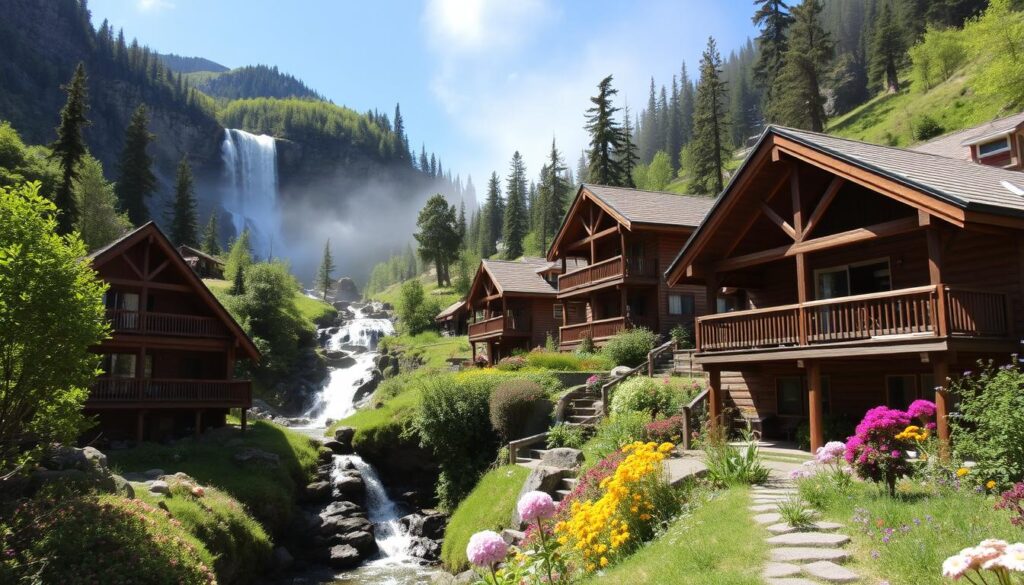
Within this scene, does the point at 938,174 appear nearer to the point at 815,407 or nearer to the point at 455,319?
the point at 815,407

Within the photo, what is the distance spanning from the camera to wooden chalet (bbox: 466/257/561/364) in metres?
43.2

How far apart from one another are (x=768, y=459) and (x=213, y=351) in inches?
988

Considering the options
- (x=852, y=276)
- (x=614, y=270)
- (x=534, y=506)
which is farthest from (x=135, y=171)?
(x=534, y=506)

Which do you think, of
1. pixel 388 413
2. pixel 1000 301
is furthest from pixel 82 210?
pixel 1000 301

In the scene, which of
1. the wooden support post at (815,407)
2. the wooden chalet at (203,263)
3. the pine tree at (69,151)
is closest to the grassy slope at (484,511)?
the wooden support post at (815,407)

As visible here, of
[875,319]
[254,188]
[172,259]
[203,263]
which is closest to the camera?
[875,319]

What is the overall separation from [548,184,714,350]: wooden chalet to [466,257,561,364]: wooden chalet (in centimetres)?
522

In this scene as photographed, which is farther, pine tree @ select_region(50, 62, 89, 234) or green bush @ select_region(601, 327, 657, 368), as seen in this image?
pine tree @ select_region(50, 62, 89, 234)

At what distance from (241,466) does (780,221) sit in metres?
19.3

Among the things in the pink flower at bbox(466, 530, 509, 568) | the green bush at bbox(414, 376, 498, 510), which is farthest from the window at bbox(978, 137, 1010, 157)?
the pink flower at bbox(466, 530, 509, 568)

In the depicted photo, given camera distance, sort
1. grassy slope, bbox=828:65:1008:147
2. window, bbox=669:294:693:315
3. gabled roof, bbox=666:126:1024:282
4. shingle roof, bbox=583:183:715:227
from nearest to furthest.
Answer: gabled roof, bbox=666:126:1024:282, shingle roof, bbox=583:183:715:227, window, bbox=669:294:693:315, grassy slope, bbox=828:65:1008:147

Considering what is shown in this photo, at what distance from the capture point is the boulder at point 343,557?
2073cm

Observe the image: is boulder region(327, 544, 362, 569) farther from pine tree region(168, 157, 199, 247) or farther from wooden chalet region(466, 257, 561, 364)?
pine tree region(168, 157, 199, 247)

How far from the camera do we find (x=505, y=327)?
42875 millimetres
